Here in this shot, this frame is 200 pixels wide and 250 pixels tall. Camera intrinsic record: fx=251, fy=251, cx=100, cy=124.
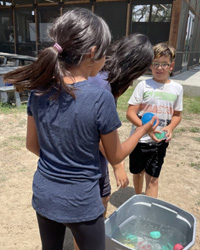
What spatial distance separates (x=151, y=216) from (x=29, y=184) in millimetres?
1504

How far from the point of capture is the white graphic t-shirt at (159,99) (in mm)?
2043

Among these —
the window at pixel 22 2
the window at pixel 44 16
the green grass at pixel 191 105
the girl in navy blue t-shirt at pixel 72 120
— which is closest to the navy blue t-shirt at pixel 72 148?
the girl in navy blue t-shirt at pixel 72 120

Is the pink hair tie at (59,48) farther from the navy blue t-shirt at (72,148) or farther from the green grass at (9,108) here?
the green grass at (9,108)

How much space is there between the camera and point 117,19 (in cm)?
1016

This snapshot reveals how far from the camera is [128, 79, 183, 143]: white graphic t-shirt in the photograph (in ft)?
6.70

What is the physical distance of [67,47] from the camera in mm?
939

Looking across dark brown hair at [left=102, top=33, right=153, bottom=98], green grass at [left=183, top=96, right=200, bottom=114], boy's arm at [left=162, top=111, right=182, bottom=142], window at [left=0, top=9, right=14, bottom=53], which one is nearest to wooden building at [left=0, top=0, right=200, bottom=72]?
window at [left=0, top=9, right=14, bottom=53]

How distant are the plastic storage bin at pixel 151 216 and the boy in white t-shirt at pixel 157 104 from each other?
345 mm

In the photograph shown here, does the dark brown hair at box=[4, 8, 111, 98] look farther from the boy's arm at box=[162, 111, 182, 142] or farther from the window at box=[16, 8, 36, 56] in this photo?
the window at box=[16, 8, 36, 56]

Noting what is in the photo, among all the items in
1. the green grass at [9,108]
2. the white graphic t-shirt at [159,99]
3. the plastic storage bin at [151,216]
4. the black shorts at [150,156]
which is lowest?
the green grass at [9,108]

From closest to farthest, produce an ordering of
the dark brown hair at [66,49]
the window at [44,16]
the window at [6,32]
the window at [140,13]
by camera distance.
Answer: the dark brown hair at [66,49], the window at [140,13], the window at [44,16], the window at [6,32]

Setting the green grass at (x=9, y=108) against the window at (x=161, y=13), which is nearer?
the green grass at (x=9, y=108)

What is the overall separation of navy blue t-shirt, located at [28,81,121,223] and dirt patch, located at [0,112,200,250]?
117 centimetres

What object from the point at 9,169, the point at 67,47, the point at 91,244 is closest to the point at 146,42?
the point at 67,47
